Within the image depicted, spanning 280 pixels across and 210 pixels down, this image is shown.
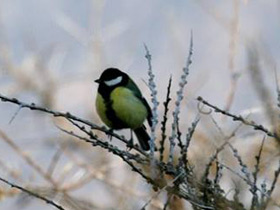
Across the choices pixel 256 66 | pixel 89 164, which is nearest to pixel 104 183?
pixel 89 164

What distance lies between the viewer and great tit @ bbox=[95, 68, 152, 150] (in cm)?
419

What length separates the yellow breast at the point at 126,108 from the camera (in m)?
4.19

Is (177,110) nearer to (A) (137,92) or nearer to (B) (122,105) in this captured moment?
(B) (122,105)

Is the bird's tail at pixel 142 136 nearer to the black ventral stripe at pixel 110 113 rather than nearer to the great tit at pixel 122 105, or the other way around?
the great tit at pixel 122 105

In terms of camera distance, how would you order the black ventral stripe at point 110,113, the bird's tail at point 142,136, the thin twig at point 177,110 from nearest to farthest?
the thin twig at point 177,110 → the black ventral stripe at point 110,113 → the bird's tail at point 142,136

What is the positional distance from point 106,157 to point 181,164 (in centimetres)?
275

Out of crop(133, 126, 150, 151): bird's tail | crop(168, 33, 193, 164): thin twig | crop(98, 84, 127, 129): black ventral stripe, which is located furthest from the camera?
crop(133, 126, 150, 151): bird's tail

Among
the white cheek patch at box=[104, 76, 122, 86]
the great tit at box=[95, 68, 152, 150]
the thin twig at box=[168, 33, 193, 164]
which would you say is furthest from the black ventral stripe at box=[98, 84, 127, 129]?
the thin twig at box=[168, 33, 193, 164]

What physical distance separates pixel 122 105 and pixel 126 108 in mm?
28

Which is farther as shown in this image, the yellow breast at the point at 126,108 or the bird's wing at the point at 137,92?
the bird's wing at the point at 137,92

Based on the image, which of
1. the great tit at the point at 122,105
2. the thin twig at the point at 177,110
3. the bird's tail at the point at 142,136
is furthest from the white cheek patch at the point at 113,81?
the thin twig at the point at 177,110

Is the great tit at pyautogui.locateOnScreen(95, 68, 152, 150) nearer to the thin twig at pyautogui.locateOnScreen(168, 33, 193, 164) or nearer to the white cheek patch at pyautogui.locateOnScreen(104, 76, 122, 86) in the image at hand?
the white cheek patch at pyautogui.locateOnScreen(104, 76, 122, 86)

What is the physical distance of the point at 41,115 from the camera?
482 centimetres

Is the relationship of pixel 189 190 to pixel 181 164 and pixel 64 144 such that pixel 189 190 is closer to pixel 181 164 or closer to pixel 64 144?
pixel 181 164
